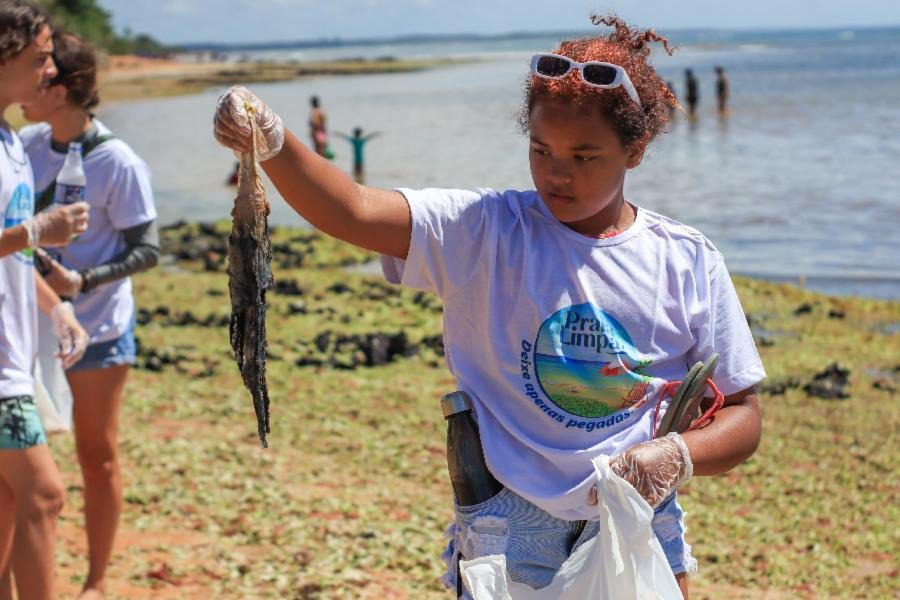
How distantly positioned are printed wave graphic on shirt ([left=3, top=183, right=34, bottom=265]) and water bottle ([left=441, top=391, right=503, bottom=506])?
1.78 metres

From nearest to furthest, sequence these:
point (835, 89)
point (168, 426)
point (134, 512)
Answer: point (134, 512)
point (168, 426)
point (835, 89)

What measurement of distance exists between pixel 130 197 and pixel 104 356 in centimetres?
61

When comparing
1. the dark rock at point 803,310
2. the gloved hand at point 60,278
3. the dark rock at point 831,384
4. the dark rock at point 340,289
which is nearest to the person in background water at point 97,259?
the gloved hand at point 60,278

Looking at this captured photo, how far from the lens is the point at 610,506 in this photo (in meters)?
2.40

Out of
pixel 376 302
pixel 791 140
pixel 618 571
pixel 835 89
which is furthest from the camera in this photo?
pixel 835 89

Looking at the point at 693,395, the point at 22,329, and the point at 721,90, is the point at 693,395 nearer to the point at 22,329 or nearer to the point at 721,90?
the point at 22,329

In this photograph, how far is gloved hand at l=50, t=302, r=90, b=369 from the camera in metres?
4.12

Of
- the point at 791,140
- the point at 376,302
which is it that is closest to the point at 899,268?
the point at 376,302

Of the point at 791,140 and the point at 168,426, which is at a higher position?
the point at 168,426

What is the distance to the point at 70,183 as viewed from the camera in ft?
14.3

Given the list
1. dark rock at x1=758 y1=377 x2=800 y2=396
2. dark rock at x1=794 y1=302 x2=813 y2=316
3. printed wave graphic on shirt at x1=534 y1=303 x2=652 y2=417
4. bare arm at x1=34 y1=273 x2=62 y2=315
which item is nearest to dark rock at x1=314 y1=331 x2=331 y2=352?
dark rock at x1=758 y1=377 x2=800 y2=396

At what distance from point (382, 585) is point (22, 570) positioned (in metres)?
1.65

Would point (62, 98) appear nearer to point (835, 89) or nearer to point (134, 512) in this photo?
point (134, 512)

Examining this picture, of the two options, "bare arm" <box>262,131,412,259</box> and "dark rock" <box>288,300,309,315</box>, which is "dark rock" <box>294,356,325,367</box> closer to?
"dark rock" <box>288,300,309,315</box>
